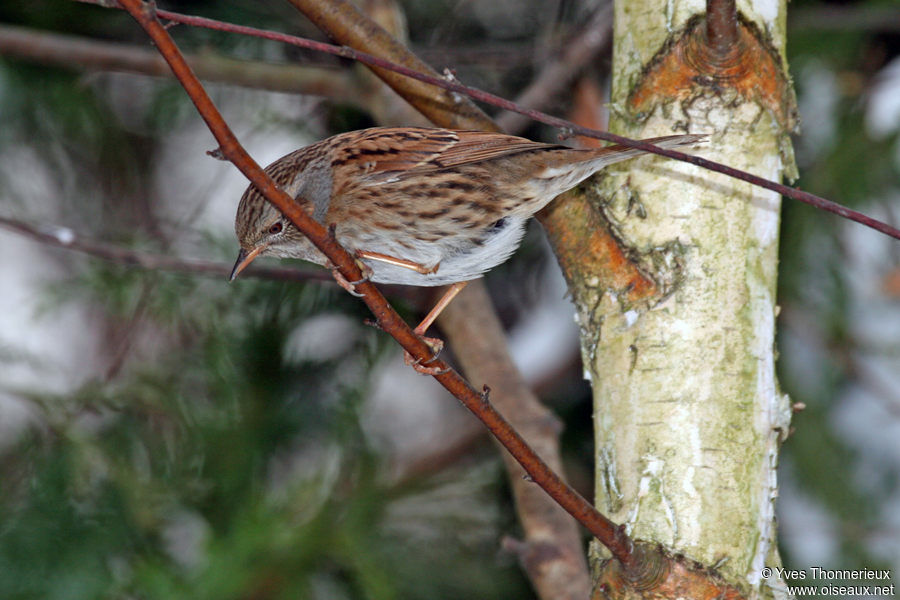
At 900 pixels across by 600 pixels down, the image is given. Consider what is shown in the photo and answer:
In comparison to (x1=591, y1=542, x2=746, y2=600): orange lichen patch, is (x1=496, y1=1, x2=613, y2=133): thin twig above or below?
above

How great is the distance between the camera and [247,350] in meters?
4.46

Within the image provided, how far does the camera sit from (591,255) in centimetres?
303

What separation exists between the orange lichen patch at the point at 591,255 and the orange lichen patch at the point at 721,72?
396 millimetres

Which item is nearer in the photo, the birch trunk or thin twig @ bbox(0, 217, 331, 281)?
the birch trunk

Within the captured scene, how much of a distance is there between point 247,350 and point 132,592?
47.6 inches

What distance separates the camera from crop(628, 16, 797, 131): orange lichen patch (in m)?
2.93

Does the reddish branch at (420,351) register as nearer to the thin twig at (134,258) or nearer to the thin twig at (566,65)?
the thin twig at (134,258)

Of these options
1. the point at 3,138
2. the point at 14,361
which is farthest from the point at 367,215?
the point at 3,138

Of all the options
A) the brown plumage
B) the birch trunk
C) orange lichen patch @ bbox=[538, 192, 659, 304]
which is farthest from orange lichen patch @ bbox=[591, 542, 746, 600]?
the brown plumage

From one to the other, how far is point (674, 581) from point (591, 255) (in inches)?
39.0

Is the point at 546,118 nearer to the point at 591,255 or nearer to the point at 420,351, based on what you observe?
the point at 420,351

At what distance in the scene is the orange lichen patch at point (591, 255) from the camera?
9.68 feet

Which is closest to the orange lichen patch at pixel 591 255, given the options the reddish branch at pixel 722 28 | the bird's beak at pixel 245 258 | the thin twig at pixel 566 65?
the reddish branch at pixel 722 28

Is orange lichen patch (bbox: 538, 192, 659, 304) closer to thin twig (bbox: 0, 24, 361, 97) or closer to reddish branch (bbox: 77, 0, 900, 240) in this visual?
reddish branch (bbox: 77, 0, 900, 240)
